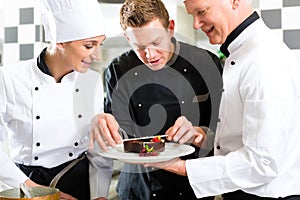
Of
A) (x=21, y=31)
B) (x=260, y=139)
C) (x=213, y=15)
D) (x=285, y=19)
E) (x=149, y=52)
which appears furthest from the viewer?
(x=21, y=31)

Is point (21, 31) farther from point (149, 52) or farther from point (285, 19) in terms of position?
point (285, 19)

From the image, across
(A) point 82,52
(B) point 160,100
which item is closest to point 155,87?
(B) point 160,100

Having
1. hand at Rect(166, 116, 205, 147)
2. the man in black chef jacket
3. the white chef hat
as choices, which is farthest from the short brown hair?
hand at Rect(166, 116, 205, 147)

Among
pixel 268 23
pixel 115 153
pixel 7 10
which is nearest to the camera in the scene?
pixel 115 153

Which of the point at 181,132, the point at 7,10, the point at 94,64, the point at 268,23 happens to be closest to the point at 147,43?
the point at 94,64

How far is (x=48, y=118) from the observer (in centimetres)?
120

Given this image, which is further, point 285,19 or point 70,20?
point 285,19

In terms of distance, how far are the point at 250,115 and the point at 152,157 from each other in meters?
0.23

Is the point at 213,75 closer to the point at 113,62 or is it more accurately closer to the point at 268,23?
the point at 113,62

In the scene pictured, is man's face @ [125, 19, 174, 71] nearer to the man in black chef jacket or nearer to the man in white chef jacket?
the man in black chef jacket

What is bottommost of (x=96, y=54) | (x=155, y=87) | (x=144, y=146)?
(x=144, y=146)

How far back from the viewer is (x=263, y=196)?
3.21ft

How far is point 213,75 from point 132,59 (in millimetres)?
262

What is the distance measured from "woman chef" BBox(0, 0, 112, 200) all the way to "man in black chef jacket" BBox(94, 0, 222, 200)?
0.34ft
